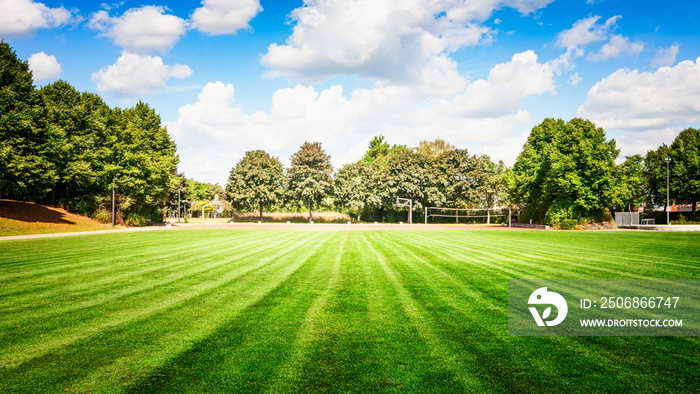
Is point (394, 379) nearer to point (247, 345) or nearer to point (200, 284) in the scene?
point (247, 345)

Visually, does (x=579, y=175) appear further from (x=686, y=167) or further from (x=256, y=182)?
(x=256, y=182)

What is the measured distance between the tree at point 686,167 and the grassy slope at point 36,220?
3118 inches

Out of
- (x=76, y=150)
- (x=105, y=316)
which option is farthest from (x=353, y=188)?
(x=105, y=316)

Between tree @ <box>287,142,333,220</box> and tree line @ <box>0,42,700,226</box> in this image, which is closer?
tree line @ <box>0,42,700,226</box>

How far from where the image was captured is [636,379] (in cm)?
406

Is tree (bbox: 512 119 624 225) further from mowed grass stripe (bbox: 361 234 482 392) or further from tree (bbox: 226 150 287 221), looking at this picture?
tree (bbox: 226 150 287 221)

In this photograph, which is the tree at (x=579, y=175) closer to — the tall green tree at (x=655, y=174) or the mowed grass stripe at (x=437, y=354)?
the tall green tree at (x=655, y=174)

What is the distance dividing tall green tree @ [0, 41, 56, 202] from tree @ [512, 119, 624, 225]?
57.6 metres

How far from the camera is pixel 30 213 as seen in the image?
114ft

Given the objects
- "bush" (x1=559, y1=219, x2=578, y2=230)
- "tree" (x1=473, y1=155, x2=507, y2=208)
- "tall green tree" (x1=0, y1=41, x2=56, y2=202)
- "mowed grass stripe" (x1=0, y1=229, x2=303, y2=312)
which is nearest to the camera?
"mowed grass stripe" (x1=0, y1=229, x2=303, y2=312)

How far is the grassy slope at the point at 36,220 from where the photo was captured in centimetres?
2906

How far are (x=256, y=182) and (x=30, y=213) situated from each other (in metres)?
34.3

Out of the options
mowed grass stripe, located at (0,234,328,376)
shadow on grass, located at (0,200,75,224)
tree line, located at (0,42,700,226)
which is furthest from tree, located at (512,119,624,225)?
shadow on grass, located at (0,200,75,224)

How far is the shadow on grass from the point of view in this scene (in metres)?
32.9
